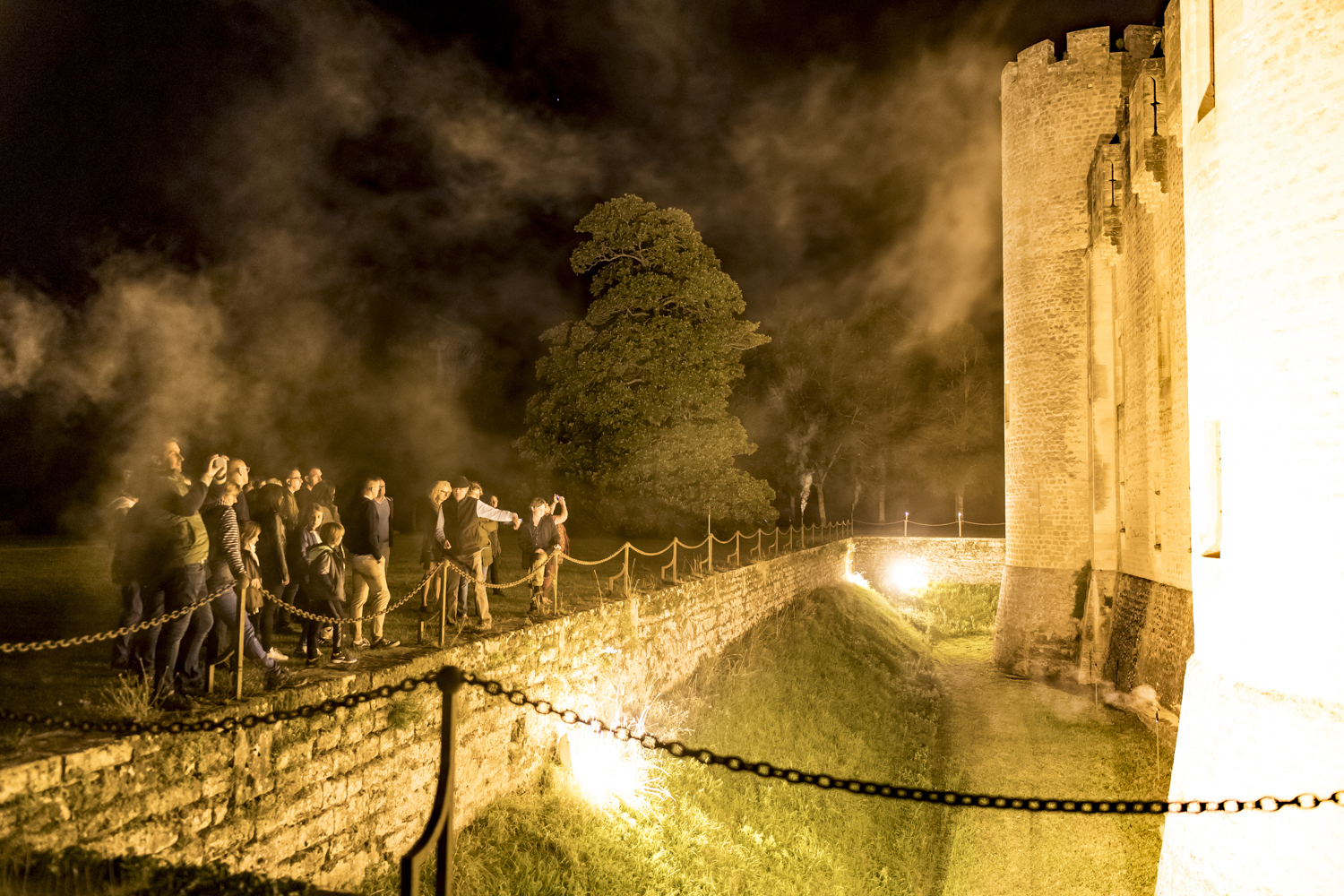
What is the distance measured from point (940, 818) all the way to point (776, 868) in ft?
9.75

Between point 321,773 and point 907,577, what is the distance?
21.6 metres

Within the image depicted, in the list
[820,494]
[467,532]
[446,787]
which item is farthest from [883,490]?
[446,787]

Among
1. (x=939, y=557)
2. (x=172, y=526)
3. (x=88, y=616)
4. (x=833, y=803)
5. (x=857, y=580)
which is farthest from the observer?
(x=939, y=557)

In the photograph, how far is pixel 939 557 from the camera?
23656 mm

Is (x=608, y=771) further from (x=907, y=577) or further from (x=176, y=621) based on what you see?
(x=907, y=577)

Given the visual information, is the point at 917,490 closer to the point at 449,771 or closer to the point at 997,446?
the point at 997,446

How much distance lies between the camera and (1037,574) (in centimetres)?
1480

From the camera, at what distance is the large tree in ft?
50.8

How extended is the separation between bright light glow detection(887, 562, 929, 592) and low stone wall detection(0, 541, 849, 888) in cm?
1733

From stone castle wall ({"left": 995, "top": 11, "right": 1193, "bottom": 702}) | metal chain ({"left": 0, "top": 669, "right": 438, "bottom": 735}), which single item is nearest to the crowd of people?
metal chain ({"left": 0, "top": 669, "right": 438, "bottom": 735})

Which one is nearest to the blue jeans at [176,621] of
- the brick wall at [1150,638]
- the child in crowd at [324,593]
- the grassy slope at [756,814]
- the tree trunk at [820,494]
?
the child in crowd at [324,593]

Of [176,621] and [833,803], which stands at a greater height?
[176,621]

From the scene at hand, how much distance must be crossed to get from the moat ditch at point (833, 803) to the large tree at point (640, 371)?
13.5 feet

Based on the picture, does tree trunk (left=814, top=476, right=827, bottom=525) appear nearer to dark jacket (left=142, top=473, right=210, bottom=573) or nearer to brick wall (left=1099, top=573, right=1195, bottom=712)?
brick wall (left=1099, top=573, right=1195, bottom=712)
